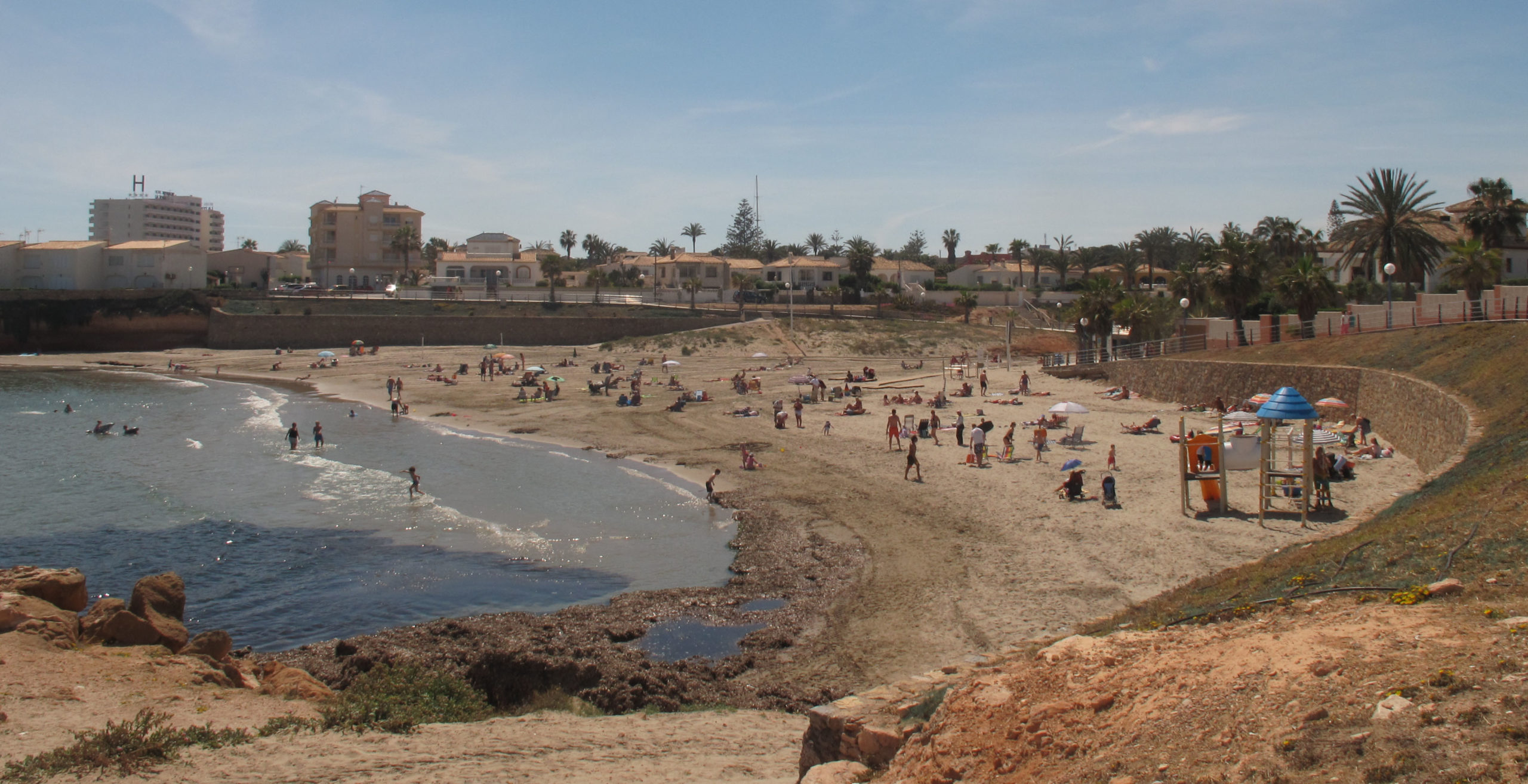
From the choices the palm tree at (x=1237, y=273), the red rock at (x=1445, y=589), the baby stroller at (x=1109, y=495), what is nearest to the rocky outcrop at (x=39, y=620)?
the red rock at (x=1445, y=589)

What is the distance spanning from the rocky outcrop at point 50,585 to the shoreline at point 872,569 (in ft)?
10.5

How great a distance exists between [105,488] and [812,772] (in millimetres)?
24348

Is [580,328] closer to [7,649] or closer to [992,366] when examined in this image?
[992,366]

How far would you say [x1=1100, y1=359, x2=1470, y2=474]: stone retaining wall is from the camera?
768 inches

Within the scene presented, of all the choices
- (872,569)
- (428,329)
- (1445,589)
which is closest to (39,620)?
(872,569)

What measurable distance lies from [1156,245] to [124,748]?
89.2 meters

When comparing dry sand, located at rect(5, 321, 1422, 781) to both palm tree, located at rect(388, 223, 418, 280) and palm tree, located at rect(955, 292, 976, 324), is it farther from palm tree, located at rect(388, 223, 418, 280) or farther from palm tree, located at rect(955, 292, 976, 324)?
palm tree, located at rect(388, 223, 418, 280)

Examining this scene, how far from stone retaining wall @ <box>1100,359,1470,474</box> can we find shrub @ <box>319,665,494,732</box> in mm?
15010

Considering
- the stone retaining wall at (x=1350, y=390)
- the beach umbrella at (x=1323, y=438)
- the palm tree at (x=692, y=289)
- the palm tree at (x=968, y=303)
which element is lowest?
the beach umbrella at (x=1323, y=438)

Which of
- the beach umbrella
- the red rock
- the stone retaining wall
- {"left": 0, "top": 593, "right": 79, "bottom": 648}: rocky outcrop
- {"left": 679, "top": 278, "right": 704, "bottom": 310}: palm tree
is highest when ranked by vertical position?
{"left": 679, "top": 278, "right": 704, "bottom": 310}: palm tree

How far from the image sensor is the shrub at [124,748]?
765cm

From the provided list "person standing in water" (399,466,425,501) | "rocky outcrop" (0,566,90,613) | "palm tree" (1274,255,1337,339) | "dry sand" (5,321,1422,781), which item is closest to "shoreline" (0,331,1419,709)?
"dry sand" (5,321,1422,781)

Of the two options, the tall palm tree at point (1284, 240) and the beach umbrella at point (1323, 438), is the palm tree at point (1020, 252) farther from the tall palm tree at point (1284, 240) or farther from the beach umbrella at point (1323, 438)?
the beach umbrella at point (1323, 438)

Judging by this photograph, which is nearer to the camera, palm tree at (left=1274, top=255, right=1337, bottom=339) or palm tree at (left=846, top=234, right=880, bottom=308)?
palm tree at (left=1274, top=255, right=1337, bottom=339)
